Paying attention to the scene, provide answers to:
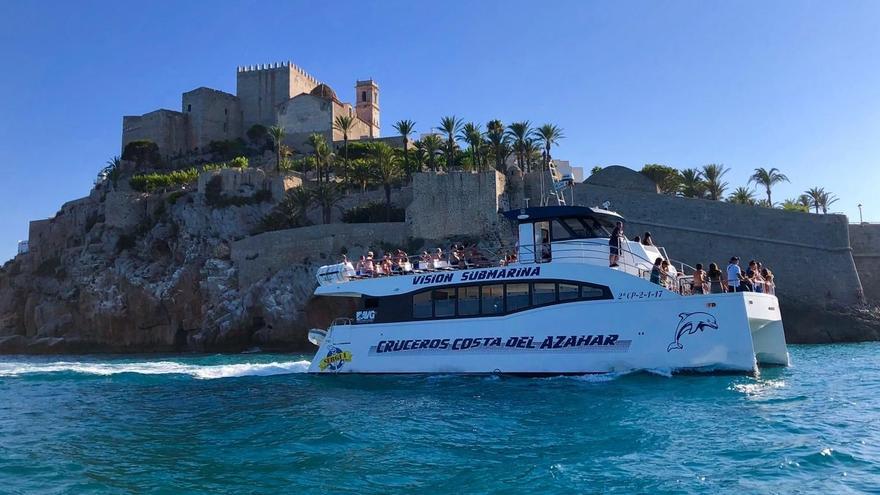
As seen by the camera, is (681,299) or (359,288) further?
(359,288)

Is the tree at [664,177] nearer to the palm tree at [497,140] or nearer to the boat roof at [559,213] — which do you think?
the palm tree at [497,140]

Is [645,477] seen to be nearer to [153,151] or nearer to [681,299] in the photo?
[681,299]

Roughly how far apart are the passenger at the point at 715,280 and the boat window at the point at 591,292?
238 cm

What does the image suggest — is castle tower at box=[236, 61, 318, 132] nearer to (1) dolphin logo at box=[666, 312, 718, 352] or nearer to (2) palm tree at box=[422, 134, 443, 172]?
(2) palm tree at box=[422, 134, 443, 172]

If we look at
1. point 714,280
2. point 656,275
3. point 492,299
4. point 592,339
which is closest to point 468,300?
point 492,299

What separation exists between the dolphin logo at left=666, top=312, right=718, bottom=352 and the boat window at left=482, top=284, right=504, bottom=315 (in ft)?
13.3

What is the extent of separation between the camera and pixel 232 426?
36.5 ft

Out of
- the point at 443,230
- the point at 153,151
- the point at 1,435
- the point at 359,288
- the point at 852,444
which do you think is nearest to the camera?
the point at 852,444

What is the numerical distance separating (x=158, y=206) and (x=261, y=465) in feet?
130

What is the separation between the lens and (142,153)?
61.0 m

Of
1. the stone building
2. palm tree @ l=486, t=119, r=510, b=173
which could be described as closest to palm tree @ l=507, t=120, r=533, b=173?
palm tree @ l=486, t=119, r=510, b=173

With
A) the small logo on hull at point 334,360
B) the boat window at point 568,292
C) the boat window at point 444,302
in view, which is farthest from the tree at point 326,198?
the boat window at point 568,292

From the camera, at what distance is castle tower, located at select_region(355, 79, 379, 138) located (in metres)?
68.4

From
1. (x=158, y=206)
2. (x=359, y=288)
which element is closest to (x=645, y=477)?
(x=359, y=288)
